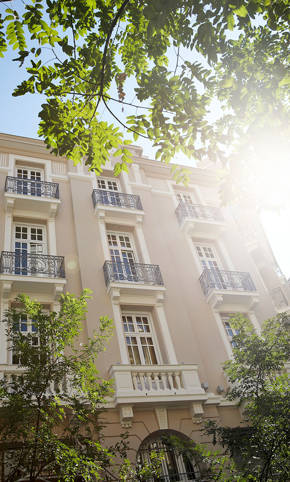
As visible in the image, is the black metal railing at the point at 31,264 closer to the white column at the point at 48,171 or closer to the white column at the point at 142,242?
the white column at the point at 142,242

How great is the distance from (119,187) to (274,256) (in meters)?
10.3

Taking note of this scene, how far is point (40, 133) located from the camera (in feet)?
20.8

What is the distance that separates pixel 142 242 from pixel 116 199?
7.96 feet

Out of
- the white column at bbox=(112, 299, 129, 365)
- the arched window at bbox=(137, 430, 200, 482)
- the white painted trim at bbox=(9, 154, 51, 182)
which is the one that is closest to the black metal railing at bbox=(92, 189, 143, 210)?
the white painted trim at bbox=(9, 154, 51, 182)

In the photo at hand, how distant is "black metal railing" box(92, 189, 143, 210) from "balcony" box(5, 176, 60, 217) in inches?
65.0

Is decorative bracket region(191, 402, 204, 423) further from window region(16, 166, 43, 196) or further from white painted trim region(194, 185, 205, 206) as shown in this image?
white painted trim region(194, 185, 205, 206)

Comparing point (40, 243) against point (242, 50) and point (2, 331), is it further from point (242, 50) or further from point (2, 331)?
point (242, 50)

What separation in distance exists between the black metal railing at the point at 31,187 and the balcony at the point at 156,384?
7.71 meters

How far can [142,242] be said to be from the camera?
15.7 m

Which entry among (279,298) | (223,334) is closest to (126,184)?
(223,334)

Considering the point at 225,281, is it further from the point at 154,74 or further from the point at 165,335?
the point at 154,74

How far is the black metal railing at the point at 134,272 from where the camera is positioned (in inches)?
544

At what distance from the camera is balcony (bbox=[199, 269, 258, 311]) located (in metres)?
14.7

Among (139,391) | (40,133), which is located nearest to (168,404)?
(139,391)
